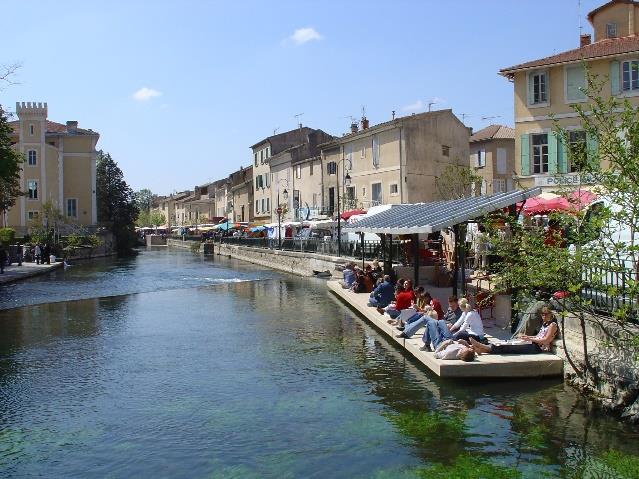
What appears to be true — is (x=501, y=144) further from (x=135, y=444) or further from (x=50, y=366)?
(x=135, y=444)

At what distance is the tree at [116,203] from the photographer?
271 feet

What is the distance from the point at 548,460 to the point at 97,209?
77.4 meters

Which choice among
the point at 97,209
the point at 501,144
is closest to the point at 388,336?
the point at 501,144

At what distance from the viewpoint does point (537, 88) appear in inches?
1146

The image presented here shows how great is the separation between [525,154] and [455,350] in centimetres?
1848

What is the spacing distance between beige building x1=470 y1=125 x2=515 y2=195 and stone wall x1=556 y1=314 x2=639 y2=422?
35692mm

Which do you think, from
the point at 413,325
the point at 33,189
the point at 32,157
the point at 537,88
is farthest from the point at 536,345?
the point at 32,157

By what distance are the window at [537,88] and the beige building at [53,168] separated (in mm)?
49583

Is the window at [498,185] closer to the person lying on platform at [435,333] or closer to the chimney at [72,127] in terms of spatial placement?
the person lying on platform at [435,333]

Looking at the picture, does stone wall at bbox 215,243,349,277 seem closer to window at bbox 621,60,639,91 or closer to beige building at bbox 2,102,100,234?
window at bbox 621,60,639,91

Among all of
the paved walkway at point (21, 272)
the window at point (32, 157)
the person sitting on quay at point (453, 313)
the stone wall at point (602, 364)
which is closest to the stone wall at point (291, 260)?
the paved walkway at point (21, 272)

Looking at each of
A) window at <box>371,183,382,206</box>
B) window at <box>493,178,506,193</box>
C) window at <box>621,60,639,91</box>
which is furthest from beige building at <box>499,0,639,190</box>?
window at <box>493,178,506,193</box>

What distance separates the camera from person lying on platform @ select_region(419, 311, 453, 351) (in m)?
13.6

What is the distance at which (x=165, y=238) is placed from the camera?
111625 millimetres
